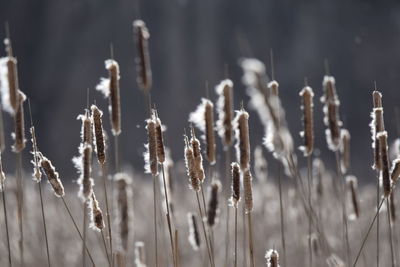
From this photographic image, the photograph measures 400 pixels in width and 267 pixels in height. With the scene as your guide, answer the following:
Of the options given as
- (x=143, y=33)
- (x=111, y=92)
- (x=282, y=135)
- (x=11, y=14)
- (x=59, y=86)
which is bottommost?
(x=282, y=135)

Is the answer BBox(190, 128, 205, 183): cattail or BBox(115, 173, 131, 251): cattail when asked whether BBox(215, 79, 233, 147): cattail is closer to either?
BBox(190, 128, 205, 183): cattail

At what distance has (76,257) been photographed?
3809 millimetres

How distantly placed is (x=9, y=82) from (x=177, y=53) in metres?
18.1

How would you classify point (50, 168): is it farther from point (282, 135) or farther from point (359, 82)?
point (359, 82)

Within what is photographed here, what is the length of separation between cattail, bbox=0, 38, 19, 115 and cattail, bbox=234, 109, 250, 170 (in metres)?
0.58

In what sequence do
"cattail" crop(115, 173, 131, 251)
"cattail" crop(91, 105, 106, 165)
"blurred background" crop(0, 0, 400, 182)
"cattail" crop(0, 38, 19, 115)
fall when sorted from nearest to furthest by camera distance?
"cattail" crop(115, 173, 131, 251) → "cattail" crop(0, 38, 19, 115) → "cattail" crop(91, 105, 106, 165) → "blurred background" crop(0, 0, 400, 182)

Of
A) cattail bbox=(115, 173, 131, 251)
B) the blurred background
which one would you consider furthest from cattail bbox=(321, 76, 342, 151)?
the blurred background

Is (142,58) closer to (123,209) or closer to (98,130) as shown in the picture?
(98,130)

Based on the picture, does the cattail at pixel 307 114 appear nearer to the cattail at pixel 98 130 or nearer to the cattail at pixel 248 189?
the cattail at pixel 248 189

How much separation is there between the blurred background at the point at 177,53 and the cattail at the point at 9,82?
45.9ft

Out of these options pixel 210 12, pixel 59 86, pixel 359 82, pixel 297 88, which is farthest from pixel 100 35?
pixel 359 82

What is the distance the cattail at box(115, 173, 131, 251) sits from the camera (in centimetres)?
135

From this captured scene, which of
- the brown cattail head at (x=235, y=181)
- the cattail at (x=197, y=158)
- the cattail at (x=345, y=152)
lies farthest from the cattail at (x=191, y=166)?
the cattail at (x=345, y=152)

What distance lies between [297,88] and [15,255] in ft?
50.3
